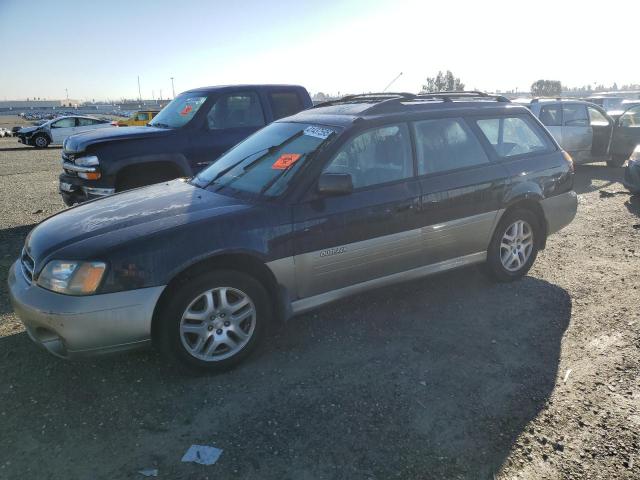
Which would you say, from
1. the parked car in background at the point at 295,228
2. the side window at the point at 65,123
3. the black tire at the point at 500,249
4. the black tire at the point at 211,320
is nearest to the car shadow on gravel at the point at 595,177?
the black tire at the point at 500,249

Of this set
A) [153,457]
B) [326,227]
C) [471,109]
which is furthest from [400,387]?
[471,109]

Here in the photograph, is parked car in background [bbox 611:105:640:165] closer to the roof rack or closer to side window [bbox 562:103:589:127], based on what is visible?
side window [bbox 562:103:589:127]

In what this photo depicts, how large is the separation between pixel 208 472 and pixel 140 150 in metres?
4.75

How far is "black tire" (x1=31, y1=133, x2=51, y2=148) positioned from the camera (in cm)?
2248

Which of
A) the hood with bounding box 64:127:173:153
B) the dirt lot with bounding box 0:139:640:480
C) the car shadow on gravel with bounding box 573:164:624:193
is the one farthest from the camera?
the car shadow on gravel with bounding box 573:164:624:193

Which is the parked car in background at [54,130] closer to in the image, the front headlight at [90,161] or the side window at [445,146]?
the front headlight at [90,161]

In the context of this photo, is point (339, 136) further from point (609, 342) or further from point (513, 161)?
point (609, 342)

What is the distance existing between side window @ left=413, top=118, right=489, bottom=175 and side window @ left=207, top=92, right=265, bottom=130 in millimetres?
3525

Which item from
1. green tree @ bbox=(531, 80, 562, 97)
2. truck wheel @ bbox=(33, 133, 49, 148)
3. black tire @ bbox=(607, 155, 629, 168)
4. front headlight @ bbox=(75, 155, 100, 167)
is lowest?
black tire @ bbox=(607, 155, 629, 168)

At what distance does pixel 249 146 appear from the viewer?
421 centimetres

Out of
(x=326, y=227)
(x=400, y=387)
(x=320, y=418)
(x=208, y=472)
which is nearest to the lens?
(x=208, y=472)

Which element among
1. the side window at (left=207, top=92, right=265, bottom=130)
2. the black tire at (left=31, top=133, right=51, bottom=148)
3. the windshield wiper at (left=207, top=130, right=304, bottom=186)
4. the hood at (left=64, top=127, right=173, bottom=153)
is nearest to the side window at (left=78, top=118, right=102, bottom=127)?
the black tire at (left=31, top=133, right=51, bottom=148)

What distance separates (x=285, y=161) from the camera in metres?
3.65

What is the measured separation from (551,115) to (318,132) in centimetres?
916
